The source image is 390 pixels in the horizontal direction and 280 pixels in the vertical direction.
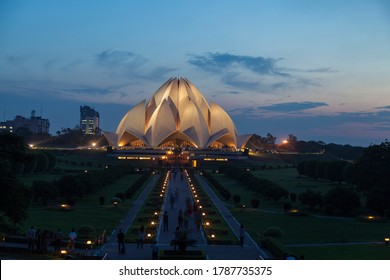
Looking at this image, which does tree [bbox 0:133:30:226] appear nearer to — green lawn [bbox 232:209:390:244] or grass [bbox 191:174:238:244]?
grass [bbox 191:174:238:244]

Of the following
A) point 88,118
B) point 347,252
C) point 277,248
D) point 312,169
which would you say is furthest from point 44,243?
point 88,118

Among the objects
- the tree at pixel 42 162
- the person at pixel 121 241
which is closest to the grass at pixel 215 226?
the person at pixel 121 241

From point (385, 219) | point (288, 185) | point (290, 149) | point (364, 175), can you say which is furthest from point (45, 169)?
point (290, 149)

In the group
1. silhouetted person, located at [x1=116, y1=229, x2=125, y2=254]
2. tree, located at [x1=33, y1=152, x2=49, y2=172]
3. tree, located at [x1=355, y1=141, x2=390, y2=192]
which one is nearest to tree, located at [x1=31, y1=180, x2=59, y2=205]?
silhouetted person, located at [x1=116, y1=229, x2=125, y2=254]

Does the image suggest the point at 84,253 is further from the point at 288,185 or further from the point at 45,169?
the point at 45,169

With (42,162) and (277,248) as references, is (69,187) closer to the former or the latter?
(277,248)

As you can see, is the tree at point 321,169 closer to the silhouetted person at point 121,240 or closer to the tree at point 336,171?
the tree at point 336,171
